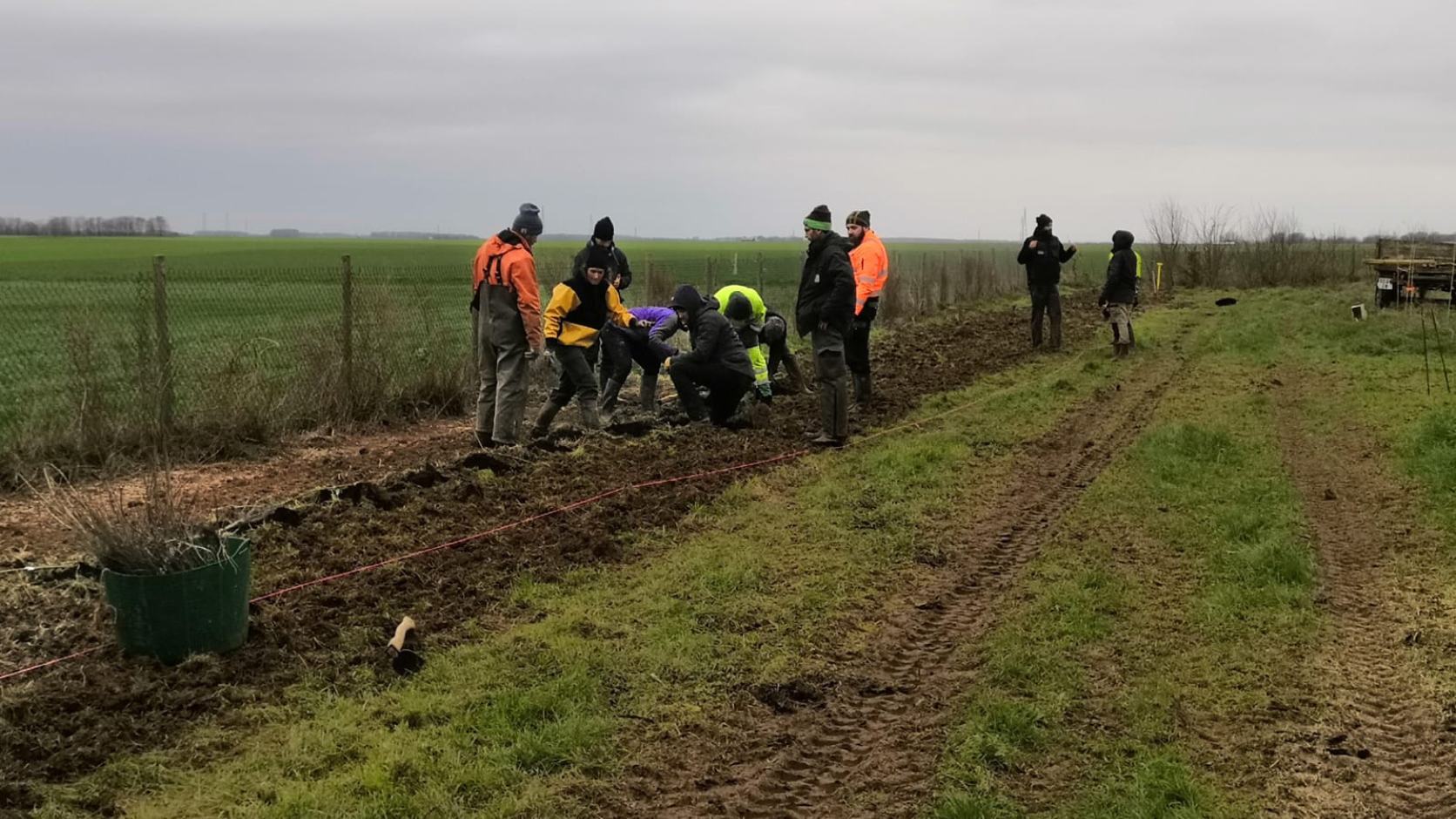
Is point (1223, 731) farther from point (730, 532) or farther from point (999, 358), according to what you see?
point (999, 358)

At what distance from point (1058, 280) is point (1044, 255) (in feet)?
1.50

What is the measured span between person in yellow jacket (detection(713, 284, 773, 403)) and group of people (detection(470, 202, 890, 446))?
0.01m

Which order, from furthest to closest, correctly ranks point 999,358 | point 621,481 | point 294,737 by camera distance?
1. point 999,358
2. point 621,481
3. point 294,737

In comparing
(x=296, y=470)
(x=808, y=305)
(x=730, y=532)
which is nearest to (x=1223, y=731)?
(x=730, y=532)

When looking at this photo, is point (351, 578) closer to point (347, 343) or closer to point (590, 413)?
point (590, 413)

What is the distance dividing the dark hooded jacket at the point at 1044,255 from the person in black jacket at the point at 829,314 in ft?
23.1

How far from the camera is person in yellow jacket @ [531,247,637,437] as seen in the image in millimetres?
8961

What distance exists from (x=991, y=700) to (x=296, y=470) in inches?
242

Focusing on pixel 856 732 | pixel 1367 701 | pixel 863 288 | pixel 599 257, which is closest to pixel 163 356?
pixel 599 257

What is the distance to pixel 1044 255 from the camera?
15.4 m

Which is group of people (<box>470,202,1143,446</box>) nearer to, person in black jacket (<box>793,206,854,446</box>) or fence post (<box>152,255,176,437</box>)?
person in black jacket (<box>793,206,854,446</box>)

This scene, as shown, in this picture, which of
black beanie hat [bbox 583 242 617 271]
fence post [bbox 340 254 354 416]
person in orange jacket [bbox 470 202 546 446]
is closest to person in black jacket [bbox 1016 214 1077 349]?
black beanie hat [bbox 583 242 617 271]

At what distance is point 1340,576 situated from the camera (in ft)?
19.2

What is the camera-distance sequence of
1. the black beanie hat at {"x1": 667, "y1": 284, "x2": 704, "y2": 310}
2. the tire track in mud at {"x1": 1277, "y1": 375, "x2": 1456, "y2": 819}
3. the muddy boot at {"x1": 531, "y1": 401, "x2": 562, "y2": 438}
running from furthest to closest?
the black beanie hat at {"x1": 667, "y1": 284, "x2": 704, "y2": 310}, the muddy boot at {"x1": 531, "y1": 401, "x2": 562, "y2": 438}, the tire track in mud at {"x1": 1277, "y1": 375, "x2": 1456, "y2": 819}
